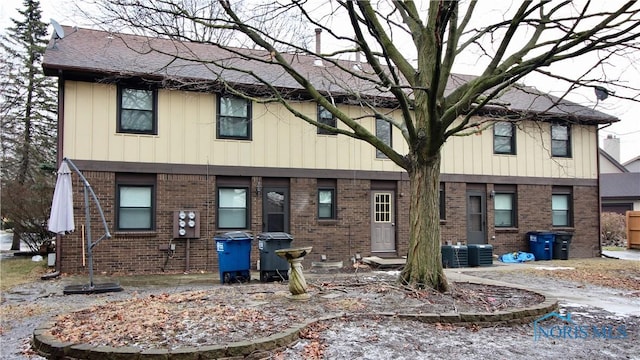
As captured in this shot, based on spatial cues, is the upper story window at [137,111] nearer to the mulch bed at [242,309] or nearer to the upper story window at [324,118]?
the upper story window at [324,118]

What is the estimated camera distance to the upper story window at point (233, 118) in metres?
13.8

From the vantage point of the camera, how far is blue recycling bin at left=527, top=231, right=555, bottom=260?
1670cm

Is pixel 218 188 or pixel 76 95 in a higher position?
pixel 76 95

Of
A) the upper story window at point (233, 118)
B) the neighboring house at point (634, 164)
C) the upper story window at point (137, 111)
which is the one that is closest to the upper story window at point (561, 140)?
the upper story window at point (233, 118)

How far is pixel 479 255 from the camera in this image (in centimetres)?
1481

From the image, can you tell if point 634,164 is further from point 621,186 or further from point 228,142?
point 228,142

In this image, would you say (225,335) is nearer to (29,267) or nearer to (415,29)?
(415,29)

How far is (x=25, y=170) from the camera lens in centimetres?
2222

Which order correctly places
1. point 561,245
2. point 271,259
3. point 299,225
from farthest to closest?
1. point 561,245
2. point 299,225
3. point 271,259

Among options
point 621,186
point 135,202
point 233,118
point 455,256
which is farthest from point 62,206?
point 621,186

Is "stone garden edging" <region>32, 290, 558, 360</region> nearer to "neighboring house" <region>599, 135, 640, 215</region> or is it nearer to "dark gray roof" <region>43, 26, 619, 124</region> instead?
"dark gray roof" <region>43, 26, 619, 124</region>

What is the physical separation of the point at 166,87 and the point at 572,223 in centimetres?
1499

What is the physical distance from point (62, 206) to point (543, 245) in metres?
14.7

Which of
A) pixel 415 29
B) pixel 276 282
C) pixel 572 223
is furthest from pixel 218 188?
pixel 572 223
